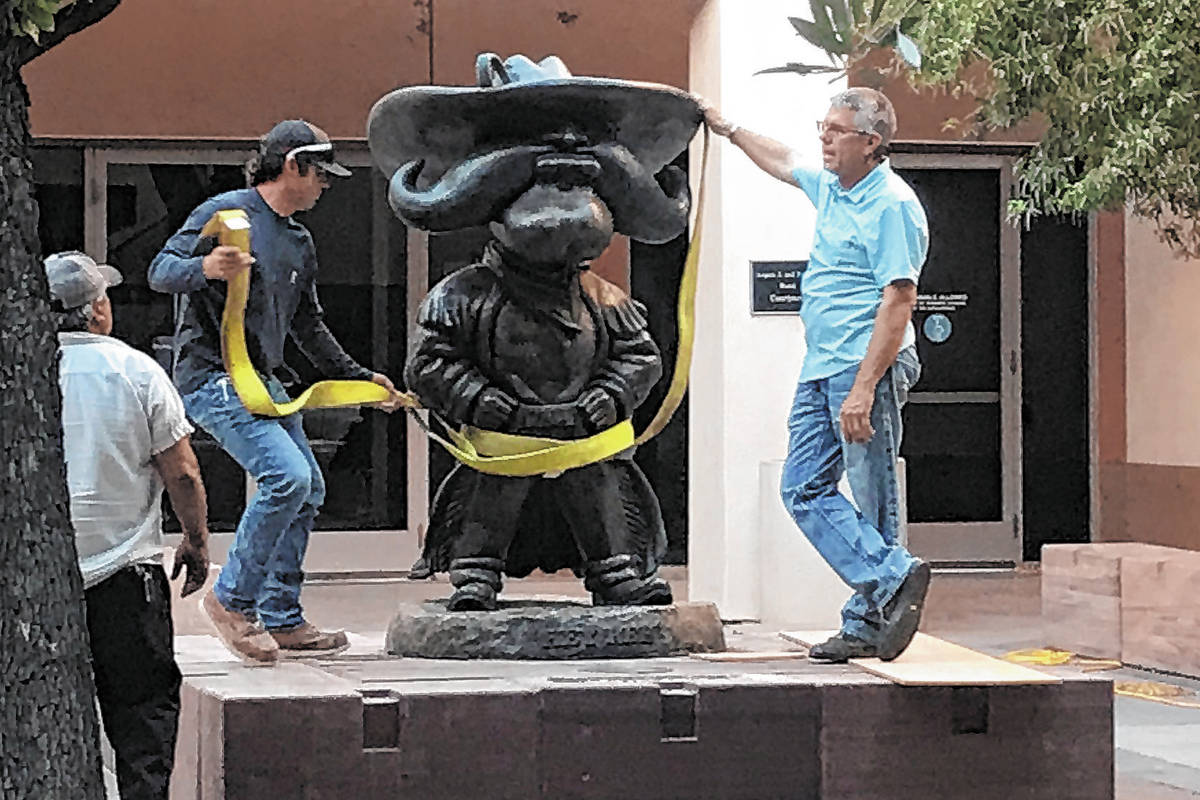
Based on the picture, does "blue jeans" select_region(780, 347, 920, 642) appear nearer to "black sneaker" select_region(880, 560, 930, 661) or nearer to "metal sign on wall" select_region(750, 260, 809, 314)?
"black sneaker" select_region(880, 560, 930, 661)

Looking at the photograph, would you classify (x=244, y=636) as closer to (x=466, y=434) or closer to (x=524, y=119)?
(x=466, y=434)

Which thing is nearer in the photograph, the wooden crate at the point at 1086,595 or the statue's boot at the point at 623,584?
the statue's boot at the point at 623,584

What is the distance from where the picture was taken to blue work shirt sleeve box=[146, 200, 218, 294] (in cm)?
614

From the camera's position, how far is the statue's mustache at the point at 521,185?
6.14m

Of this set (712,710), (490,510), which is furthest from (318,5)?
(712,710)

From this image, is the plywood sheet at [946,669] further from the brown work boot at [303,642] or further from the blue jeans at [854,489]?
the brown work boot at [303,642]

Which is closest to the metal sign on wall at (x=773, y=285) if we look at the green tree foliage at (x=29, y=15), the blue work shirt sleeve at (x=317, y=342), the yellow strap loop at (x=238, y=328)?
the blue work shirt sleeve at (x=317, y=342)

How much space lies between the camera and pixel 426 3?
1314 centimetres

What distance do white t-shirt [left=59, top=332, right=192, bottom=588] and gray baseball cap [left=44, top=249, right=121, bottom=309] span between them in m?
0.11

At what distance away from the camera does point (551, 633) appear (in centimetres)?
612

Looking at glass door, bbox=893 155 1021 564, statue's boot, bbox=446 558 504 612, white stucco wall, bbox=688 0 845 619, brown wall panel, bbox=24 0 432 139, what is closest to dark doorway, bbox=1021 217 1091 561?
glass door, bbox=893 155 1021 564

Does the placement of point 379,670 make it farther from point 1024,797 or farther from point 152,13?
point 152,13

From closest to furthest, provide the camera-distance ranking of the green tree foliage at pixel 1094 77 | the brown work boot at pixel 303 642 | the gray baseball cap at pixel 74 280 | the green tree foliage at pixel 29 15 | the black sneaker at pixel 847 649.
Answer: the green tree foliage at pixel 29 15 < the gray baseball cap at pixel 74 280 < the black sneaker at pixel 847 649 < the brown work boot at pixel 303 642 < the green tree foliage at pixel 1094 77

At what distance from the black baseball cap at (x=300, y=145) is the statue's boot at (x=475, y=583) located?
1337 millimetres
